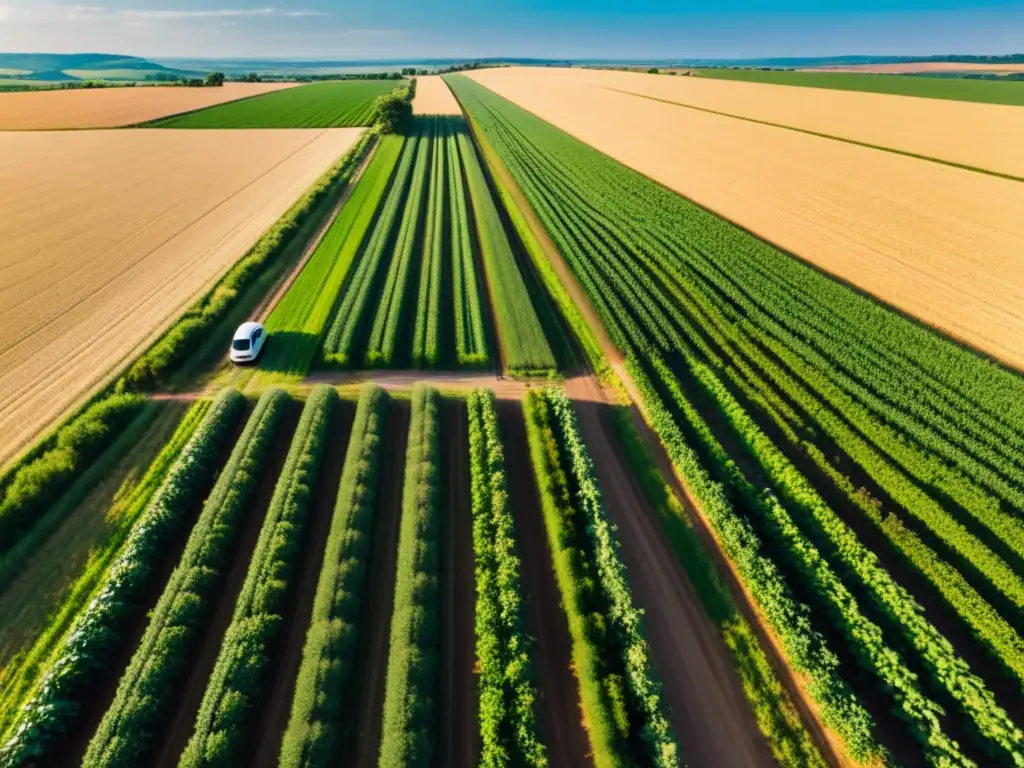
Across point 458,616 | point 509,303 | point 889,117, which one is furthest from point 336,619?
point 889,117

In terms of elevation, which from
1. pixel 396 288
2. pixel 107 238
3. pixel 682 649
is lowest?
pixel 682 649

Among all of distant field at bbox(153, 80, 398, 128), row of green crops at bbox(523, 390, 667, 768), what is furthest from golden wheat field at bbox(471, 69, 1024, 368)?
distant field at bbox(153, 80, 398, 128)

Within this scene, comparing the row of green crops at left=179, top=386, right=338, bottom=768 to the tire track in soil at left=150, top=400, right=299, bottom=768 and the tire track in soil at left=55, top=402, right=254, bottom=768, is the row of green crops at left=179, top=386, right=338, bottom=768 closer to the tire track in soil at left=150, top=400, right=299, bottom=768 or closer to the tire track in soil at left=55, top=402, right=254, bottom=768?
the tire track in soil at left=150, top=400, right=299, bottom=768

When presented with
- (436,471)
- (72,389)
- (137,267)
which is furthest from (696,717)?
(137,267)

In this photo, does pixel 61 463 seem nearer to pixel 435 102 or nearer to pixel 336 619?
pixel 336 619

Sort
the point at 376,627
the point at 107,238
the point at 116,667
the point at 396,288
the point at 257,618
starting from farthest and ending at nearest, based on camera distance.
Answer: the point at 107,238, the point at 396,288, the point at 376,627, the point at 257,618, the point at 116,667

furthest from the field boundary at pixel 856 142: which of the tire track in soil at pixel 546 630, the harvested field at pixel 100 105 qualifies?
the harvested field at pixel 100 105
